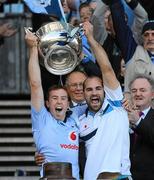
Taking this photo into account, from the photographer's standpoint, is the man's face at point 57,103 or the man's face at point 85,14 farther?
the man's face at point 85,14

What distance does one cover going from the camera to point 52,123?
10.5 m

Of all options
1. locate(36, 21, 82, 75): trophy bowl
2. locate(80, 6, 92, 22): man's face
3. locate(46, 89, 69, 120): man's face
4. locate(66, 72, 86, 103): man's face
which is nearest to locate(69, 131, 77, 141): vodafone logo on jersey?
locate(46, 89, 69, 120): man's face

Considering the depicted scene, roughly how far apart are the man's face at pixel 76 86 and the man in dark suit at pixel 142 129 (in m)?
0.53

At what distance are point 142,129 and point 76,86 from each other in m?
0.94

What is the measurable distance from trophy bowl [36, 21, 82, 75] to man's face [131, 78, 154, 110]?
2.47 ft

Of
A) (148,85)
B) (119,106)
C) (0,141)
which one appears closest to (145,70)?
(148,85)

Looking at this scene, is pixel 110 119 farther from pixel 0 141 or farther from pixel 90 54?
pixel 0 141

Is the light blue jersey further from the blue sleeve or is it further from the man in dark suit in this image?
the blue sleeve

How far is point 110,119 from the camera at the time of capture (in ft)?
Result: 34.4

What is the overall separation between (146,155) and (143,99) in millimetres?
541

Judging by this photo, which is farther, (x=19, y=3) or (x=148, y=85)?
(x=19, y=3)

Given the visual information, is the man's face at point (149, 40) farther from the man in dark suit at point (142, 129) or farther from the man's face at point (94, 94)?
the man's face at point (94, 94)

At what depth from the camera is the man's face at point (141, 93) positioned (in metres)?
11.2

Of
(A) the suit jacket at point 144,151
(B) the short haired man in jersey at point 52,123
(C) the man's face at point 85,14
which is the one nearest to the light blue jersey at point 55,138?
(B) the short haired man in jersey at point 52,123
